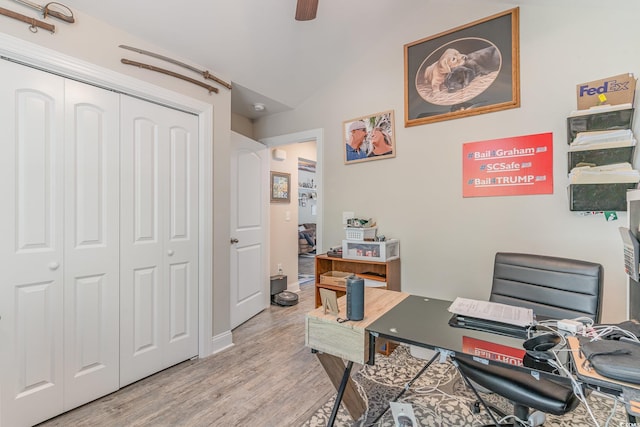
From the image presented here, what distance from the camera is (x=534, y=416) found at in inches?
57.2

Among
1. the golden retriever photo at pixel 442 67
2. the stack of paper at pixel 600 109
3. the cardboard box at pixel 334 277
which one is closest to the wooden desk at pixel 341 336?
the cardboard box at pixel 334 277

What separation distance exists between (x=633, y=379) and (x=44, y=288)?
8.44ft

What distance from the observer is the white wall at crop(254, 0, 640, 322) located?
193cm

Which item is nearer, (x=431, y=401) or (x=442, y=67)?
(x=431, y=401)

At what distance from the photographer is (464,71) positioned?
2414 millimetres

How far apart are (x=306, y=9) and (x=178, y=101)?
4.08 ft

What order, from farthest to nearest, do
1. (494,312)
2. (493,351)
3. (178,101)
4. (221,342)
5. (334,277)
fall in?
(334,277) → (221,342) → (178,101) → (494,312) → (493,351)

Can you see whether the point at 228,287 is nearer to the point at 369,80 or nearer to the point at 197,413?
the point at 197,413

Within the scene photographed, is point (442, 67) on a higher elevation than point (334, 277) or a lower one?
higher

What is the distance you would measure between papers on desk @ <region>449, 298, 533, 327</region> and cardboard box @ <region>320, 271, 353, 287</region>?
1373 mm

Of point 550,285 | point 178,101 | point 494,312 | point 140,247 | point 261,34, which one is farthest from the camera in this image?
point 261,34

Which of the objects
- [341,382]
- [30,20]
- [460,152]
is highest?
[30,20]

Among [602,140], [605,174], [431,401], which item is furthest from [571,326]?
[602,140]

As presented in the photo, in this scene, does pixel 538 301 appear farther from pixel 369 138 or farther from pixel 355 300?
pixel 369 138
